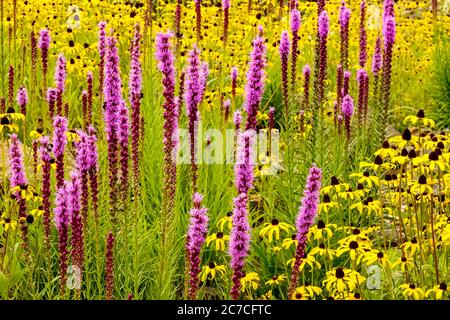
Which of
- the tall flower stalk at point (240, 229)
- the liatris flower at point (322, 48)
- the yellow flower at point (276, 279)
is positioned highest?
the liatris flower at point (322, 48)

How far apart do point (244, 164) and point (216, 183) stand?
187cm

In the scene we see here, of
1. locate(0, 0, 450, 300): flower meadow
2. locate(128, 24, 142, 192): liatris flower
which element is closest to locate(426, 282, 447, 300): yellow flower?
locate(0, 0, 450, 300): flower meadow

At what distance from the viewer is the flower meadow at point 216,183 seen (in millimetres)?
2850

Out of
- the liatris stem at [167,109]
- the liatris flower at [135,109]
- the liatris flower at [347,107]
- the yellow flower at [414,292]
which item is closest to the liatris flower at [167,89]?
the liatris stem at [167,109]

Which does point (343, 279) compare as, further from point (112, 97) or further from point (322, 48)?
point (322, 48)

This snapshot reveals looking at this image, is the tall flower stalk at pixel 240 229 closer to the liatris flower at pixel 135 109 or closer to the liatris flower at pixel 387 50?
the liatris flower at pixel 135 109

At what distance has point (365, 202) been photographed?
4062 millimetres

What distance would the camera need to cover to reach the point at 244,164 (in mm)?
2781

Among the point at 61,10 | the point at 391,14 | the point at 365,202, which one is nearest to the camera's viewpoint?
the point at 365,202

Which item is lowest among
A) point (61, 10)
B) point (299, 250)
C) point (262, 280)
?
point (262, 280)

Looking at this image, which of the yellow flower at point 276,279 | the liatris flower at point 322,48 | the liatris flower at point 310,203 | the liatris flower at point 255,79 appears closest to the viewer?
the liatris flower at point 310,203
